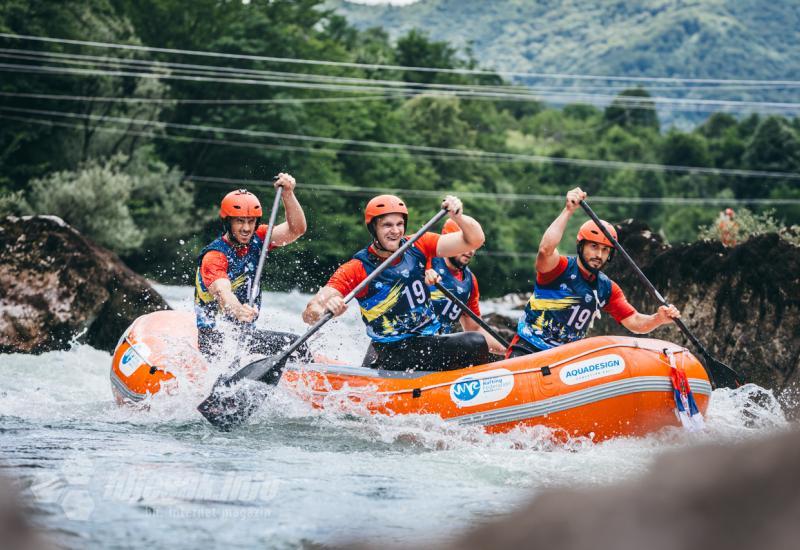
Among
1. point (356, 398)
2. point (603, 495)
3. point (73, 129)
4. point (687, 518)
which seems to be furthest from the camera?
point (73, 129)

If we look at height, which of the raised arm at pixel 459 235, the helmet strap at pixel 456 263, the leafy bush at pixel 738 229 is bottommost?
the leafy bush at pixel 738 229

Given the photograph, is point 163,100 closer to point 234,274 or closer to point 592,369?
point 234,274

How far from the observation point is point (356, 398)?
787cm

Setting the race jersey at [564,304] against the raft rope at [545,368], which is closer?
the raft rope at [545,368]

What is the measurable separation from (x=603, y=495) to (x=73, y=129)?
29.8 meters

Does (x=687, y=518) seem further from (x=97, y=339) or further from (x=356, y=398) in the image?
(x=97, y=339)

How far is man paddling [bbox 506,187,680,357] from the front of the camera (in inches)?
320

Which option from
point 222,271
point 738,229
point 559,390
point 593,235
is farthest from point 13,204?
point 559,390

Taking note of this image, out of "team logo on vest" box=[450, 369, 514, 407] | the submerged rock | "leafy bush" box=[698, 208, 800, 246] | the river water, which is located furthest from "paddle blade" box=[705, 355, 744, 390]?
the submerged rock

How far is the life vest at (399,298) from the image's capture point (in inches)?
311

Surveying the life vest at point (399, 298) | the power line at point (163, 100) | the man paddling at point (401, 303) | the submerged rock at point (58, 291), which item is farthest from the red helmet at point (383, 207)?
the power line at point (163, 100)

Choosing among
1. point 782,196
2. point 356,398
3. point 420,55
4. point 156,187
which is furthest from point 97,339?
point 782,196

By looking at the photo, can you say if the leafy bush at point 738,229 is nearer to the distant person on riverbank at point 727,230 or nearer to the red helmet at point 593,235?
the distant person on riverbank at point 727,230

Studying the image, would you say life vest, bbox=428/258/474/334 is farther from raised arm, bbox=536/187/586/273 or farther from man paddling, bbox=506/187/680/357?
raised arm, bbox=536/187/586/273
